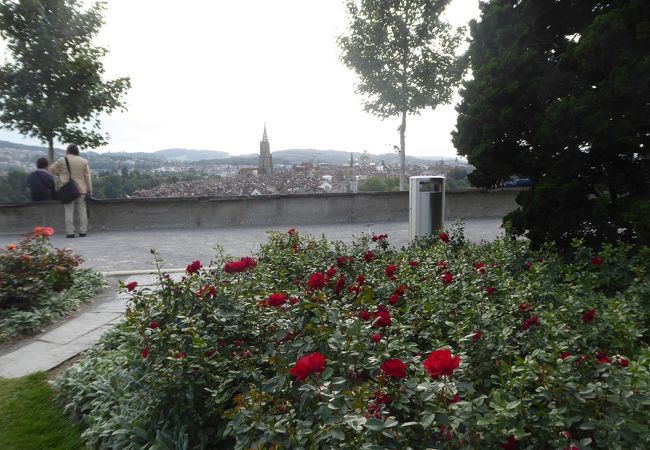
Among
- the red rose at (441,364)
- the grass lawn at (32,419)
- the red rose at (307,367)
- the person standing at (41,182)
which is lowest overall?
the grass lawn at (32,419)

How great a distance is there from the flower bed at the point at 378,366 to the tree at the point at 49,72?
373 inches

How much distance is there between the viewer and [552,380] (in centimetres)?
191

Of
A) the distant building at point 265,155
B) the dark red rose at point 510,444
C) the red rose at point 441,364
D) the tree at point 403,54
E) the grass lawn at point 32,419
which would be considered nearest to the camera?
the red rose at point 441,364

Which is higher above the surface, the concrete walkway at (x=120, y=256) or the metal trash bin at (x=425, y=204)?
the metal trash bin at (x=425, y=204)

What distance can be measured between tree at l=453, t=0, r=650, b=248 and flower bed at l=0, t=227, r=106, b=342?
5.02 m

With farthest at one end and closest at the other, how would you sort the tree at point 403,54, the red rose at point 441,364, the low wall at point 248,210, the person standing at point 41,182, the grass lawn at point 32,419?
1. the tree at point 403,54
2. the low wall at point 248,210
3. the person standing at point 41,182
4. the grass lawn at point 32,419
5. the red rose at point 441,364

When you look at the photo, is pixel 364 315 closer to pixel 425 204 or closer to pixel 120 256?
pixel 425 204

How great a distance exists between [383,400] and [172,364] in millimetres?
1101

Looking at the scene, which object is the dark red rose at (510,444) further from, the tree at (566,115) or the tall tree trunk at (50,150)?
the tall tree trunk at (50,150)

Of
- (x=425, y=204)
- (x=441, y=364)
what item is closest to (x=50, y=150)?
(x=425, y=204)

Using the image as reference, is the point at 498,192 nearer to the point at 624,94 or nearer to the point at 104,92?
the point at 624,94

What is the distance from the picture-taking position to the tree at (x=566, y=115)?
4.54 m

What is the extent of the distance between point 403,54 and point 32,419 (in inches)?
890

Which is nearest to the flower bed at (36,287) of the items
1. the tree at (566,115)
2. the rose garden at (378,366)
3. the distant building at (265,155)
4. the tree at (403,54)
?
the rose garden at (378,366)
